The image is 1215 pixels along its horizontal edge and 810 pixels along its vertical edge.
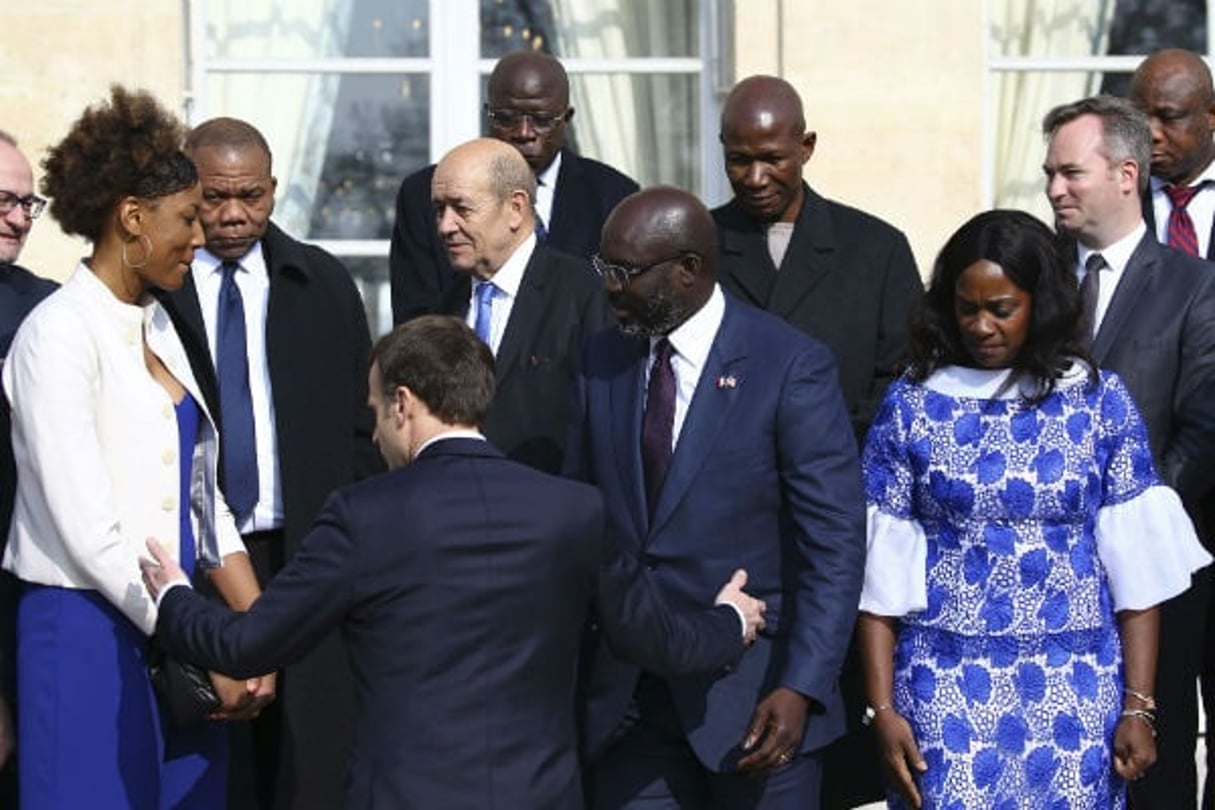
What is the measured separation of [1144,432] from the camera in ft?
18.2

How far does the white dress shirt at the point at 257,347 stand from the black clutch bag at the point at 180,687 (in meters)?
1.15

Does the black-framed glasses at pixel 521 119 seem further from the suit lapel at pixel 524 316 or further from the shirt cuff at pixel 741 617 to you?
the shirt cuff at pixel 741 617

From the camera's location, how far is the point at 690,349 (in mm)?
5574

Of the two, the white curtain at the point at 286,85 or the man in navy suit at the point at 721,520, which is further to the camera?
the white curtain at the point at 286,85

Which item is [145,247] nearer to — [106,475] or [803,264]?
[106,475]

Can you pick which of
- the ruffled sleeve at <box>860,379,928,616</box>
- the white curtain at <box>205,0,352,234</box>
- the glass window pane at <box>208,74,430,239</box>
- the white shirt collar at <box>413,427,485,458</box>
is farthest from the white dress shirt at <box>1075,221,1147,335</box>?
the white curtain at <box>205,0,352,234</box>

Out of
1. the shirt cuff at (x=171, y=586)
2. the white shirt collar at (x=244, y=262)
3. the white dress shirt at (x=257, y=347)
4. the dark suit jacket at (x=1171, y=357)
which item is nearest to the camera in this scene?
the shirt cuff at (x=171, y=586)

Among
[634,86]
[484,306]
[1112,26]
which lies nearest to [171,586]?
[484,306]

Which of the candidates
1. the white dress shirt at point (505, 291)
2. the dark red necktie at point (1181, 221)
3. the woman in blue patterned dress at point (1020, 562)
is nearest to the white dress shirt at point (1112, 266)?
the dark red necktie at point (1181, 221)

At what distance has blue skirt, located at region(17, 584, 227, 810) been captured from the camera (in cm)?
524

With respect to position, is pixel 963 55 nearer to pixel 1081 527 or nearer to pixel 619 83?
pixel 619 83

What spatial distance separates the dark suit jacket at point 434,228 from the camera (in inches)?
276

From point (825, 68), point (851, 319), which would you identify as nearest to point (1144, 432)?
point (851, 319)

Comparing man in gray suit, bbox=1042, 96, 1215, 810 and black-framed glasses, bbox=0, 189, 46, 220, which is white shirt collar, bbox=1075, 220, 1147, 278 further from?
black-framed glasses, bbox=0, 189, 46, 220
